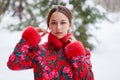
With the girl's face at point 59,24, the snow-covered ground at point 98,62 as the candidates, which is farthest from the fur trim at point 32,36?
the snow-covered ground at point 98,62

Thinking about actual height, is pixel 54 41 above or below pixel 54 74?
above

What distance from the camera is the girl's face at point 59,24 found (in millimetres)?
2215

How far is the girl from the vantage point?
2137 mm

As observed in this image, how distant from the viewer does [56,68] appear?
2.16 m

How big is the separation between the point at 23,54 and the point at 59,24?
34 cm

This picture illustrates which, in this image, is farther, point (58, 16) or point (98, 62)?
point (98, 62)

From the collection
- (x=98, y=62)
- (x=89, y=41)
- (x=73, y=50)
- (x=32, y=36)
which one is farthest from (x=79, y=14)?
(x=73, y=50)

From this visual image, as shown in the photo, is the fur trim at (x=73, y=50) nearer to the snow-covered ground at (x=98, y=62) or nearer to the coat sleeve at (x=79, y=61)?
the coat sleeve at (x=79, y=61)

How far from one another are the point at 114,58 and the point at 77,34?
117 centimetres

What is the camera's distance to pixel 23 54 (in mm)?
2227

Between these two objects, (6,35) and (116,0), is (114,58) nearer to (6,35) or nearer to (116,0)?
(6,35)

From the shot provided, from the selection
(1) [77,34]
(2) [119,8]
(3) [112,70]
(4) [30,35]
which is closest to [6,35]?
(1) [77,34]

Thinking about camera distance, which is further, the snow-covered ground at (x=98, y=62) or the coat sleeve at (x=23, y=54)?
the snow-covered ground at (x=98, y=62)

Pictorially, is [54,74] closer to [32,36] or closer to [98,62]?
[32,36]
